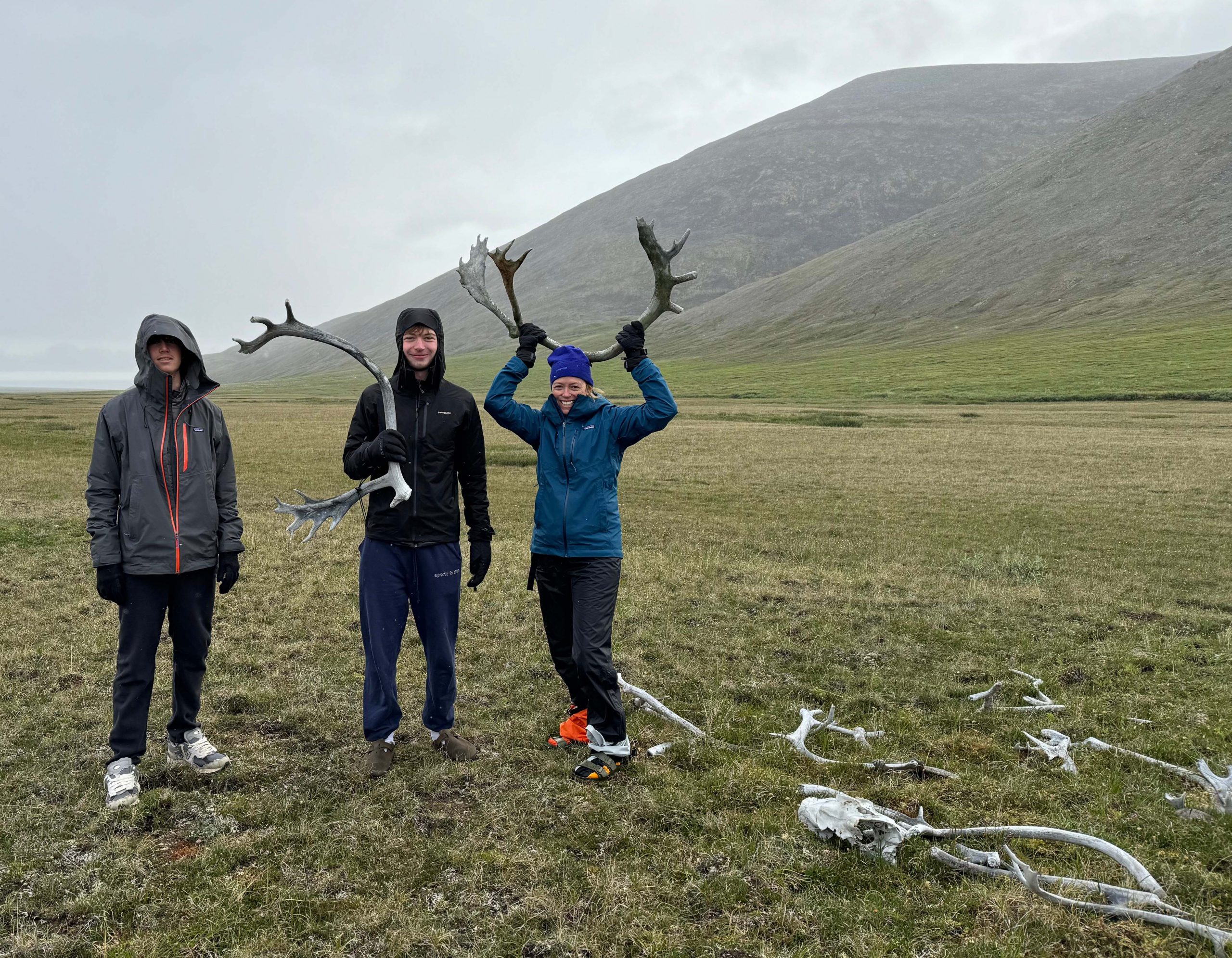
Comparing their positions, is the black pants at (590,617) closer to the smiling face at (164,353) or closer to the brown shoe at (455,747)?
the brown shoe at (455,747)

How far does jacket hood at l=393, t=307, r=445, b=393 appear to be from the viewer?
18.7 feet

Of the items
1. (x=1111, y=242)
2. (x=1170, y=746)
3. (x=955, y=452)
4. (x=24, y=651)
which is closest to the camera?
(x=1170, y=746)

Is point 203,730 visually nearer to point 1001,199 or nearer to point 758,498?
point 758,498

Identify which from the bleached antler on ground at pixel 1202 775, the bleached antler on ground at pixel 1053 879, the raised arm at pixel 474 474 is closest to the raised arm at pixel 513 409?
the raised arm at pixel 474 474

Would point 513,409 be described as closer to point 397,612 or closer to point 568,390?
point 568,390

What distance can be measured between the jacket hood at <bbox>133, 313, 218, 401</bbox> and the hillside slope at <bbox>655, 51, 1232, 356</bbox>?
356ft

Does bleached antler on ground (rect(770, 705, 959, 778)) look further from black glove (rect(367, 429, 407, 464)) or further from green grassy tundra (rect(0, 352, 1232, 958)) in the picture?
black glove (rect(367, 429, 407, 464))

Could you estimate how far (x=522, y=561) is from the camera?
13086mm

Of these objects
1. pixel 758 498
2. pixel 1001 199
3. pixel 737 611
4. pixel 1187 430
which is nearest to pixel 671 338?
pixel 1001 199

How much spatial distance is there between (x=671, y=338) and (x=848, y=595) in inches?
5765

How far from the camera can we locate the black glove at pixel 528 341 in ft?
20.2

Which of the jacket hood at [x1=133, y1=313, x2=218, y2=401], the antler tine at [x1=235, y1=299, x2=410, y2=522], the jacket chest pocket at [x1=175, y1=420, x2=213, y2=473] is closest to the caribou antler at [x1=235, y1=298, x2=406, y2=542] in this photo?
the antler tine at [x1=235, y1=299, x2=410, y2=522]

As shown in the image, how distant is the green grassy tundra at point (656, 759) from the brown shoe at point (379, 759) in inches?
5.1

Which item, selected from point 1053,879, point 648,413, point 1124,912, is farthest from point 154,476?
point 1124,912
